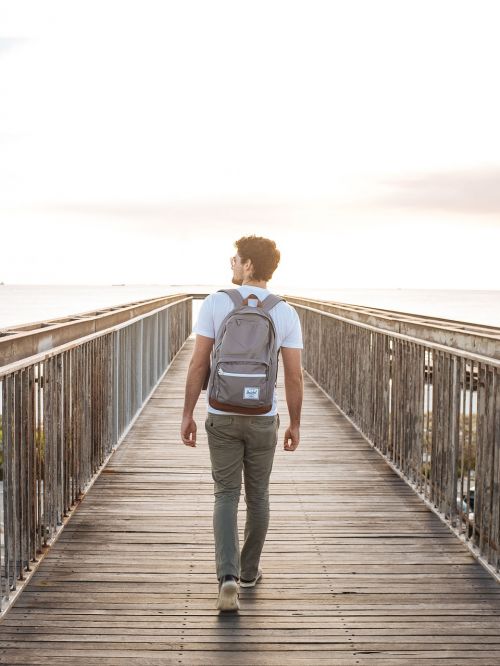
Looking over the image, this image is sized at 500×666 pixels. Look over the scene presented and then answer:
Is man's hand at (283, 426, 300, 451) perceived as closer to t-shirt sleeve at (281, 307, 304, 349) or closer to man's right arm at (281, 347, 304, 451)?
man's right arm at (281, 347, 304, 451)

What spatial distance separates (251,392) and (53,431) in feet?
4.65

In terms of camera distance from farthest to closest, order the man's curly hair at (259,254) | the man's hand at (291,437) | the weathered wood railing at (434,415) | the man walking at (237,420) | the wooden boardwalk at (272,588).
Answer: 1. the weathered wood railing at (434,415)
2. the man's hand at (291,437)
3. the man's curly hair at (259,254)
4. the man walking at (237,420)
5. the wooden boardwalk at (272,588)

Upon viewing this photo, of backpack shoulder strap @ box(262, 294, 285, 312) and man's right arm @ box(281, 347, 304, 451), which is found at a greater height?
backpack shoulder strap @ box(262, 294, 285, 312)

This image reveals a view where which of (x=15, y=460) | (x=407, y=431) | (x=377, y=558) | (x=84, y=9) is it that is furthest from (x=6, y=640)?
(x=84, y=9)

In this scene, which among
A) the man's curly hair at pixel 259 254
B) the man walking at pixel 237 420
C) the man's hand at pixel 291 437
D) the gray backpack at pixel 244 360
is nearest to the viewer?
the gray backpack at pixel 244 360

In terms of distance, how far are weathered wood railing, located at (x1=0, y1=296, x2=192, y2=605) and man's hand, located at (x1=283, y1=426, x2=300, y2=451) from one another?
1.23 metres

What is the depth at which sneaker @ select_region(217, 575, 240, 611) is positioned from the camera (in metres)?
3.88

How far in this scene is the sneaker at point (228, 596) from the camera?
3879mm

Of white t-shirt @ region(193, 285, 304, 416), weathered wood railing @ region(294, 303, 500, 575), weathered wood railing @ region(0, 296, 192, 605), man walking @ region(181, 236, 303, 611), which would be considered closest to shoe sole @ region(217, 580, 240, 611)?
man walking @ region(181, 236, 303, 611)

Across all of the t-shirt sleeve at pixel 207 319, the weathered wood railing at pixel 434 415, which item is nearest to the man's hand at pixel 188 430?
the t-shirt sleeve at pixel 207 319

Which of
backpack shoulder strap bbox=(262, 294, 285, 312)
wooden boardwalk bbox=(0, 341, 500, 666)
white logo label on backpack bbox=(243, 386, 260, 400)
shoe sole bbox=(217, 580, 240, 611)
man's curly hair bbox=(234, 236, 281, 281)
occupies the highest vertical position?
man's curly hair bbox=(234, 236, 281, 281)

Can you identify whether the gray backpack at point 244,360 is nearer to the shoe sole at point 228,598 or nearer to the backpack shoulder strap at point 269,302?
the backpack shoulder strap at point 269,302

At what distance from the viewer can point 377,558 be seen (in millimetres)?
4660

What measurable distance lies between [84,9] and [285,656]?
22.6 feet
